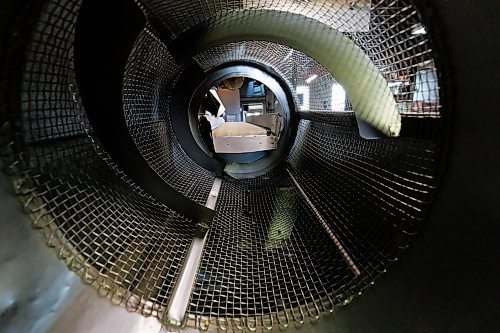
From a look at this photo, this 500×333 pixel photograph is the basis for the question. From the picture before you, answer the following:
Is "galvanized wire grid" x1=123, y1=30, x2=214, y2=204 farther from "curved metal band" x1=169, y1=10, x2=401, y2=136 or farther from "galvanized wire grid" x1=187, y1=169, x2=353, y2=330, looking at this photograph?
"galvanized wire grid" x1=187, y1=169, x2=353, y2=330

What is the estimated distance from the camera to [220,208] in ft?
5.74

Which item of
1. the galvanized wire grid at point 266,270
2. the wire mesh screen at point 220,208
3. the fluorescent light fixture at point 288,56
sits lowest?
the galvanized wire grid at point 266,270

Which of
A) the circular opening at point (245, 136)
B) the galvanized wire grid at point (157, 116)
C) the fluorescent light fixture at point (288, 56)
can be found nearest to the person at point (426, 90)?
the galvanized wire grid at point (157, 116)

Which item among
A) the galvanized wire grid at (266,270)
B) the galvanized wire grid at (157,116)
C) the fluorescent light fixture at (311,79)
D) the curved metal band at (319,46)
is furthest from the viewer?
the fluorescent light fixture at (311,79)

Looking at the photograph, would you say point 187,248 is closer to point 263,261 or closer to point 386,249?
point 263,261

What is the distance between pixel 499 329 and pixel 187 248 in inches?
36.4

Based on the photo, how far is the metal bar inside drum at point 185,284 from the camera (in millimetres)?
838

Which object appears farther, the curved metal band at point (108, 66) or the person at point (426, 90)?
the curved metal band at point (108, 66)

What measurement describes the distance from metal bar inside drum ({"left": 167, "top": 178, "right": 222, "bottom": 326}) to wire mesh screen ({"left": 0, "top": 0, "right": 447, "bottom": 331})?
19 millimetres

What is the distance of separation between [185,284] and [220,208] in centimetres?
76

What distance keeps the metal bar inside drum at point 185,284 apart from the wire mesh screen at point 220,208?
0.02m

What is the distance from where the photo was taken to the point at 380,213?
93 centimetres

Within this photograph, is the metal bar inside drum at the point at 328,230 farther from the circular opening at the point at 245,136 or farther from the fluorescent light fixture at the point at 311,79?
the fluorescent light fixture at the point at 311,79

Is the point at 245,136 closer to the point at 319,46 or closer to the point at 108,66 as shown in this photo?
the point at 319,46
